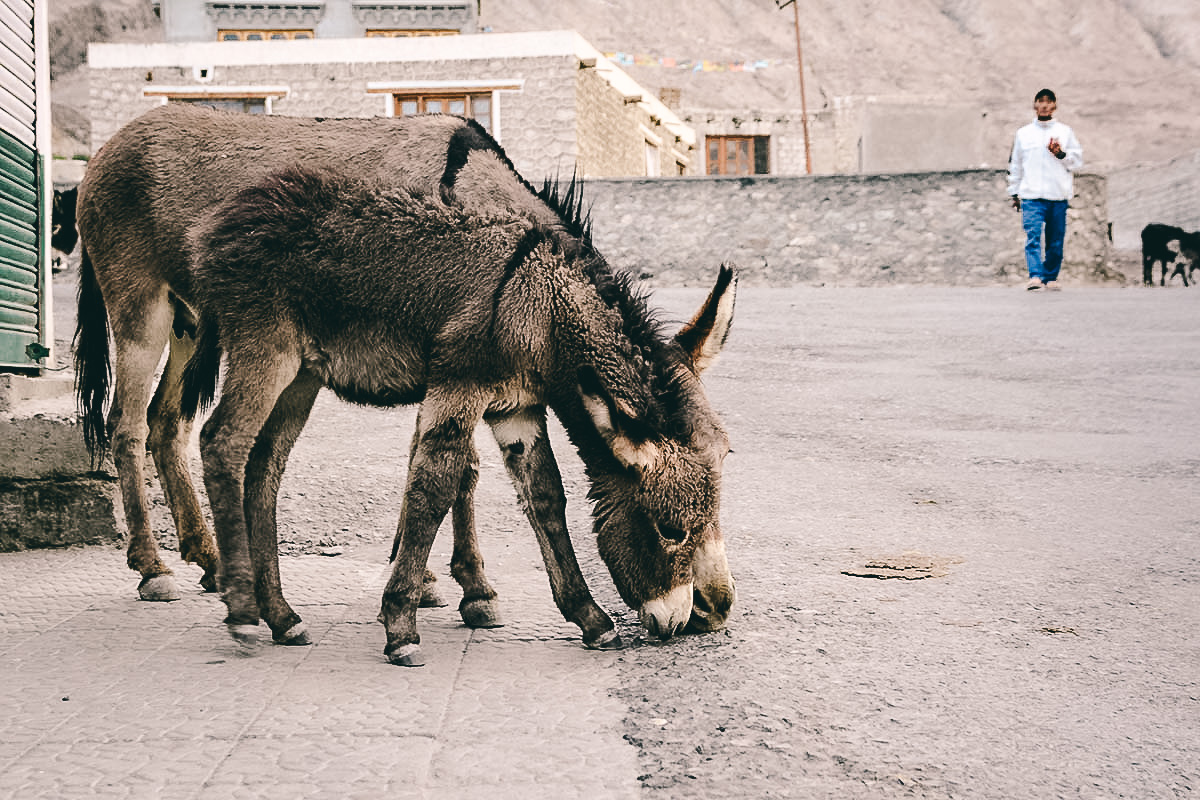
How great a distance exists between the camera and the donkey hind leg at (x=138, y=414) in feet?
14.0

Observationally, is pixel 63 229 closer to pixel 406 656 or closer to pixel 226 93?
pixel 226 93

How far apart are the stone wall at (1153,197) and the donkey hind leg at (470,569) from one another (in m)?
31.5

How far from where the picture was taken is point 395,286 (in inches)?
146

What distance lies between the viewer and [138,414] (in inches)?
173

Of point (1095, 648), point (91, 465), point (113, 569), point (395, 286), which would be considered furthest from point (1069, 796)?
point (91, 465)

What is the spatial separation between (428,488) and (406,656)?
19.7 inches

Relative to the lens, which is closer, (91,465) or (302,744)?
(302,744)

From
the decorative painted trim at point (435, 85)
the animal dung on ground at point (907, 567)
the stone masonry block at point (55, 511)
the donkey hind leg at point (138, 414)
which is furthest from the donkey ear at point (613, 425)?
the decorative painted trim at point (435, 85)

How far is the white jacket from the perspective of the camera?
13812 mm

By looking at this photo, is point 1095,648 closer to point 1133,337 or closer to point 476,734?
point 476,734

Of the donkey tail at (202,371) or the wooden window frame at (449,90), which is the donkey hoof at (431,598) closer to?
the donkey tail at (202,371)

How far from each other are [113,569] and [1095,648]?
3834mm

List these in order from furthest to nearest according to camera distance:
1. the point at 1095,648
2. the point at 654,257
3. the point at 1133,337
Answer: the point at 654,257, the point at 1133,337, the point at 1095,648

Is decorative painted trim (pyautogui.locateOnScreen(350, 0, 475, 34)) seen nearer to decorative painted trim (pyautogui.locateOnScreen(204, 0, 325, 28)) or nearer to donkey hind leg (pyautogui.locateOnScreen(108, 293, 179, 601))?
decorative painted trim (pyautogui.locateOnScreen(204, 0, 325, 28))
